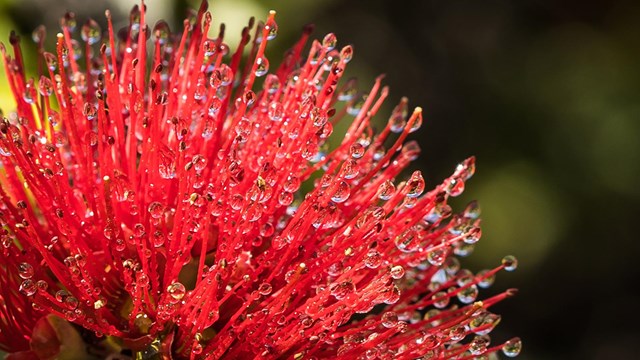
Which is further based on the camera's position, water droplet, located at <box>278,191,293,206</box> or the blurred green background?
the blurred green background

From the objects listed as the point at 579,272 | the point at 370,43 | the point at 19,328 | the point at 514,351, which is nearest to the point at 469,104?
the point at 370,43

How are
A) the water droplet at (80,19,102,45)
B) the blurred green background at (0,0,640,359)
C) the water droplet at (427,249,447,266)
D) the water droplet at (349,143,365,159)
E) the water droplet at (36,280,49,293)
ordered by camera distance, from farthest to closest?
the blurred green background at (0,0,640,359), the water droplet at (80,19,102,45), the water droplet at (427,249,447,266), the water droplet at (349,143,365,159), the water droplet at (36,280,49,293)

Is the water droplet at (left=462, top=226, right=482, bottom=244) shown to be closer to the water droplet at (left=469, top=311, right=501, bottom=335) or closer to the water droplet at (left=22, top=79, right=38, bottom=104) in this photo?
the water droplet at (left=469, top=311, right=501, bottom=335)

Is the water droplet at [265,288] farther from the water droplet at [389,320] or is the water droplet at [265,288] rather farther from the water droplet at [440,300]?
the water droplet at [440,300]

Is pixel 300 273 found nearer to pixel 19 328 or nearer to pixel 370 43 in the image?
pixel 19 328

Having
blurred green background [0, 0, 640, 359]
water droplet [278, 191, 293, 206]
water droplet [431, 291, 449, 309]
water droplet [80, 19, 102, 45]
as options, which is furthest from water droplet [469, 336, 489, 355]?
blurred green background [0, 0, 640, 359]

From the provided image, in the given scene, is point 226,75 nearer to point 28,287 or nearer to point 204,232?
point 204,232
